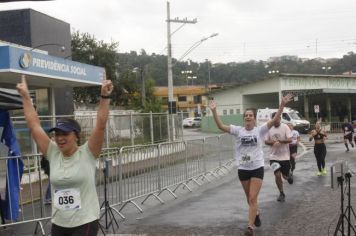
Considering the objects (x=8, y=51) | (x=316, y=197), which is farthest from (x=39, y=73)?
(x=316, y=197)

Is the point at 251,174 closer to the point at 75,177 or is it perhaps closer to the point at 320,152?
the point at 75,177

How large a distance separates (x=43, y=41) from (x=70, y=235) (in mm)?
21658

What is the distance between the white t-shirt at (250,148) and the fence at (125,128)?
6166 mm

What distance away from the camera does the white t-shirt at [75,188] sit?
4379 millimetres

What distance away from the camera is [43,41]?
25.0 meters

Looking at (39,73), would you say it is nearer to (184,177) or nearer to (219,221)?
(184,177)

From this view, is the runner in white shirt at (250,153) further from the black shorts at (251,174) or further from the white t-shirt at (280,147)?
the white t-shirt at (280,147)

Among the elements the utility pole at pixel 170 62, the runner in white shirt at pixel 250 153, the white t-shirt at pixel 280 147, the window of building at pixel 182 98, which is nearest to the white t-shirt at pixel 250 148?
the runner in white shirt at pixel 250 153

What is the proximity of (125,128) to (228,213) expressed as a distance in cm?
1018

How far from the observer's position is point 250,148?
8570 millimetres

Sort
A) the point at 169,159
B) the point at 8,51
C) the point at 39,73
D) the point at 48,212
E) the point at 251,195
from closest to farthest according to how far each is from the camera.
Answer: the point at 251,195
the point at 48,212
the point at 169,159
the point at 8,51
the point at 39,73

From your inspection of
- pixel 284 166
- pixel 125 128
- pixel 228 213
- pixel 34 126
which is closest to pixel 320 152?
pixel 284 166

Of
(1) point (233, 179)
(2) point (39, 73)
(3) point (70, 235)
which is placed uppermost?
(2) point (39, 73)

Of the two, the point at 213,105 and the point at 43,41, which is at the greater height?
the point at 43,41
